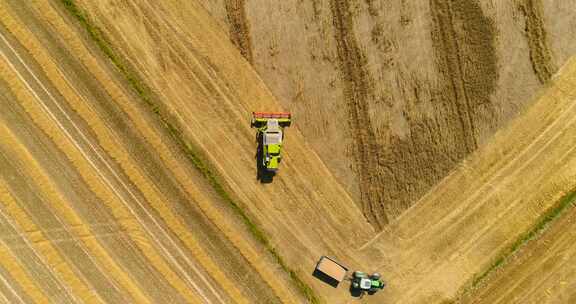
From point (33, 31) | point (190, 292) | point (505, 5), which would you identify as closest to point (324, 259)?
point (190, 292)

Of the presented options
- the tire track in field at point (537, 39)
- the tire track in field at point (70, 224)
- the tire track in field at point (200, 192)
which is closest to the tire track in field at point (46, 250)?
the tire track in field at point (70, 224)

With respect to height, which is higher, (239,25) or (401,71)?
(239,25)

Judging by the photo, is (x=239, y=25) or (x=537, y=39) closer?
(x=239, y=25)

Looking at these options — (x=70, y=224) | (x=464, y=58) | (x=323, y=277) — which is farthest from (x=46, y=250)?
(x=464, y=58)

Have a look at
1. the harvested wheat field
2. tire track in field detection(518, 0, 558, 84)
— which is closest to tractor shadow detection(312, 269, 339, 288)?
the harvested wheat field

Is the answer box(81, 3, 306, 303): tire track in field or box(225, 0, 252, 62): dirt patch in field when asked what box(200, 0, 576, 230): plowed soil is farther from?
box(81, 3, 306, 303): tire track in field

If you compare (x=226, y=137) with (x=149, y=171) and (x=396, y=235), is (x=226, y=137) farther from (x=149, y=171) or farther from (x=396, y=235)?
(x=396, y=235)

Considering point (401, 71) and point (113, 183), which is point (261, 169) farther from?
point (401, 71)
